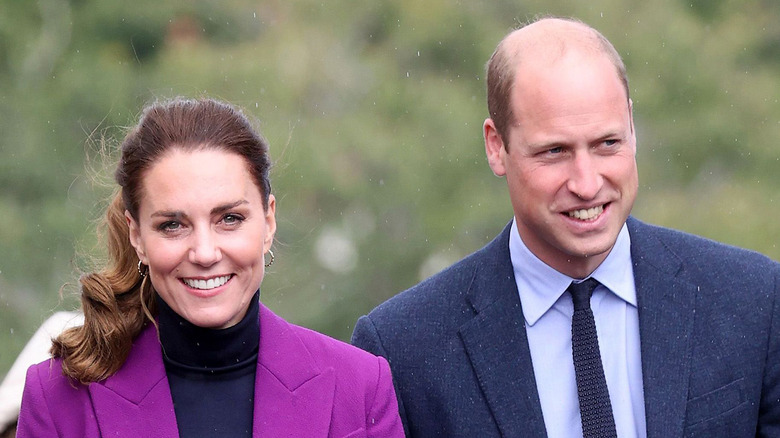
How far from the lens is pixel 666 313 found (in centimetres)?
402

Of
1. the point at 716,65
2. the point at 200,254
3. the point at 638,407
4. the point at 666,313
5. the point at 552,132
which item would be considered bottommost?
the point at 638,407

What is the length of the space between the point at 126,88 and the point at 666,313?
7893 mm

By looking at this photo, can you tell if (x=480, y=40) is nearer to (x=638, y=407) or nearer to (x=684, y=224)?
(x=684, y=224)

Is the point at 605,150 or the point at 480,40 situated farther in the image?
the point at 480,40

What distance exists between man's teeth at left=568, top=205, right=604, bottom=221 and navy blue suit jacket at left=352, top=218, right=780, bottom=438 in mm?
306

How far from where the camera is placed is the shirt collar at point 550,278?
4.07 m

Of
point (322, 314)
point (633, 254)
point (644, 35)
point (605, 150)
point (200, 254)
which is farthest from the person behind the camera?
point (644, 35)

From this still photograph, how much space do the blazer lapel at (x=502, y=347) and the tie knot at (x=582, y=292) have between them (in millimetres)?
177

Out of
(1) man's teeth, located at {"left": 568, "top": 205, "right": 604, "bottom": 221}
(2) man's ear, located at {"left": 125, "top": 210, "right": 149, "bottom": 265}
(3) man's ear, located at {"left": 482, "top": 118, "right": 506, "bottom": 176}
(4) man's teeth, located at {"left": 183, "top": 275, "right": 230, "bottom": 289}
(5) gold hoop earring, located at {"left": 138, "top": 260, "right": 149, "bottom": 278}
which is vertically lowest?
(4) man's teeth, located at {"left": 183, "top": 275, "right": 230, "bottom": 289}

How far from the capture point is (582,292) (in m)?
4.04

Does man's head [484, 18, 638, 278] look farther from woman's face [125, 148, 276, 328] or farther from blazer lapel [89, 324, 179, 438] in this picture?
blazer lapel [89, 324, 179, 438]

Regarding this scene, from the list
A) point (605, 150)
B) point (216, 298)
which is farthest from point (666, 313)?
point (216, 298)

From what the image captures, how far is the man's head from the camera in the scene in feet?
12.7

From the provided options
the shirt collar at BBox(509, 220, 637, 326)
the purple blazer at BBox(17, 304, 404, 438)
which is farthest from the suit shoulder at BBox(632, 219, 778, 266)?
the purple blazer at BBox(17, 304, 404, 438)
